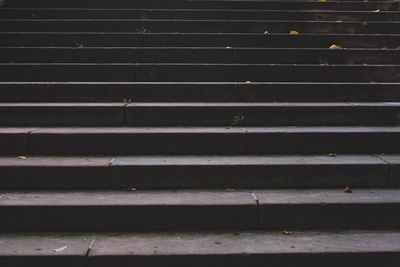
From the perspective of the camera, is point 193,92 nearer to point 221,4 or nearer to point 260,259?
point 260,259

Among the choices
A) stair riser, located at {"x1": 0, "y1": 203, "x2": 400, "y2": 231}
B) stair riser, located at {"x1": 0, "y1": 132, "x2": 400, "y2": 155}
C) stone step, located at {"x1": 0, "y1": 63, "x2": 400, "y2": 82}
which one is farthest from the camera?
stone step, located at {"x1": 0, "y1": 63, "x2": 400, "y2": 82}

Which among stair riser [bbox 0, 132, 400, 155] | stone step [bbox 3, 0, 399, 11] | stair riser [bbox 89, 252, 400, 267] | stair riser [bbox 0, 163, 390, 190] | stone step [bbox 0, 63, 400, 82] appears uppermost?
stone step [bbox 3, 0, 399, 11]

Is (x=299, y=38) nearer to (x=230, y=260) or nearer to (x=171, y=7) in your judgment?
(x=171, y=7)

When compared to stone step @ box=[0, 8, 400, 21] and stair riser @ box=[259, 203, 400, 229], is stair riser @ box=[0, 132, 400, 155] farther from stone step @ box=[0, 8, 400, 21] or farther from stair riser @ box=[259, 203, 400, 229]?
stone step @ box=[0, 8, 400, 21]

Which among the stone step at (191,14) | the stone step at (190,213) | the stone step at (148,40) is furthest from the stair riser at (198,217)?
the stone step at (191,14)

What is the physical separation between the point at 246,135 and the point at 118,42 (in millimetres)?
2878

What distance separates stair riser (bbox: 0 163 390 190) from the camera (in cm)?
449

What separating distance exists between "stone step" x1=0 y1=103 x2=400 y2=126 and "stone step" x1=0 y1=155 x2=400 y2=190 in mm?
807

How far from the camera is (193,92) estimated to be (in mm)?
5887

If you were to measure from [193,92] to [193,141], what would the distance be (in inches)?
41.9

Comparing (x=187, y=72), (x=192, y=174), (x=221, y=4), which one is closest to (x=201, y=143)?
(x=192, y=174)

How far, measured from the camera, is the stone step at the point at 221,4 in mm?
8055

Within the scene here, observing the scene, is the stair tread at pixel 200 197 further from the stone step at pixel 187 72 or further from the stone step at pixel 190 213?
the stone step at pixel 187 72

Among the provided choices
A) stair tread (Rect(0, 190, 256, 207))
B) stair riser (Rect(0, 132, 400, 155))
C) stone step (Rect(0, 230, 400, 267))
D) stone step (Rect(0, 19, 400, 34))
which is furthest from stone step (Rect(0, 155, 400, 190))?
stone step (Rect(0, 19, 400, 34))
